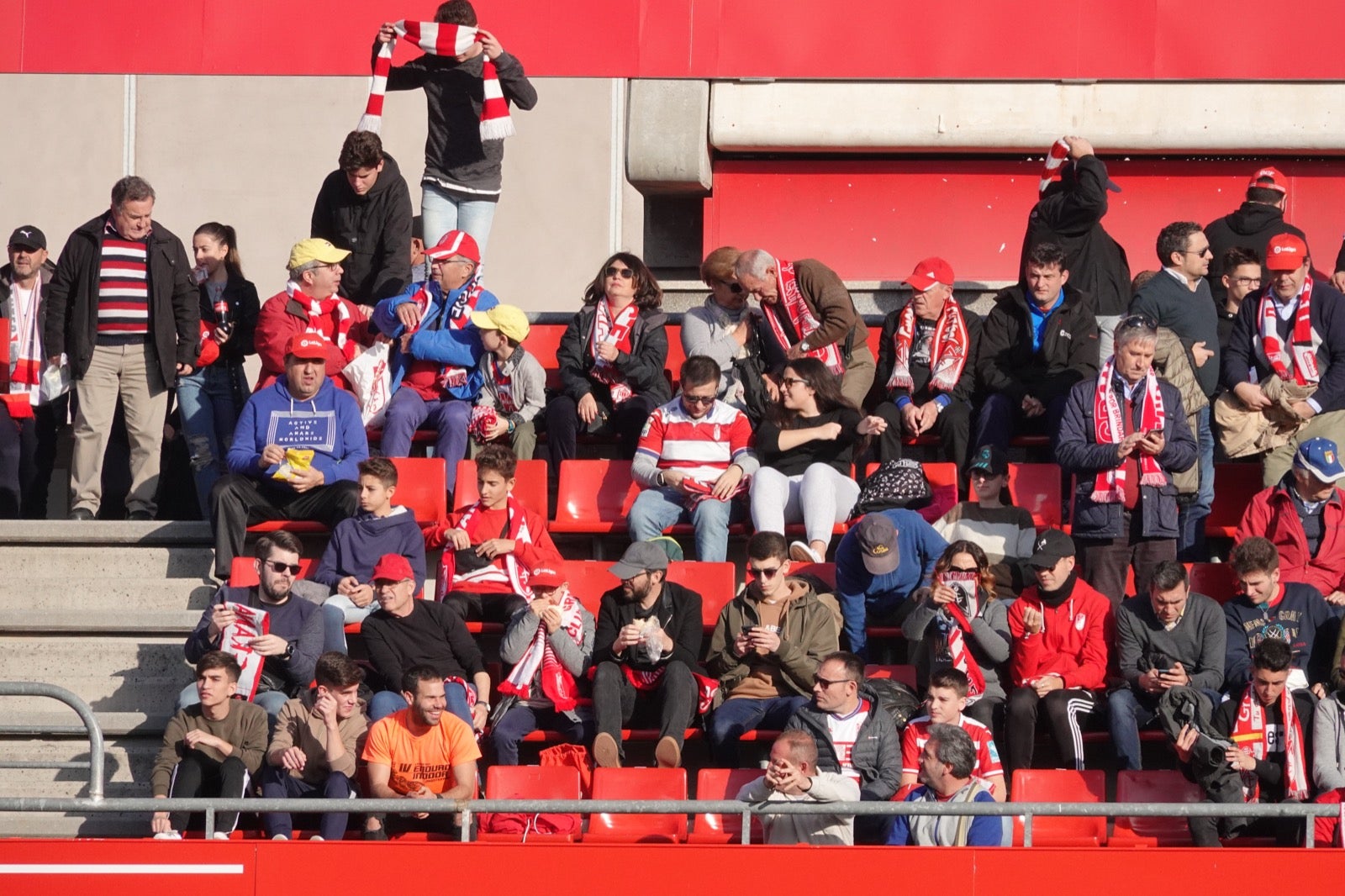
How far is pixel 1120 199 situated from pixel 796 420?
181 inches

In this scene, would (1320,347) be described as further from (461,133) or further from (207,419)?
(207,419)

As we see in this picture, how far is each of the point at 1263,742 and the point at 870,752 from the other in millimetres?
1595

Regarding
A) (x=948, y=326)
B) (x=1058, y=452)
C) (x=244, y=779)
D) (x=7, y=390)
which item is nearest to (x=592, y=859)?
(x=244, y=779)

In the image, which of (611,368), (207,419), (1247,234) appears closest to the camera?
(611,368)

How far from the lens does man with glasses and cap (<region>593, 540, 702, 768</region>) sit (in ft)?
27.5

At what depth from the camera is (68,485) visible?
39.4ft

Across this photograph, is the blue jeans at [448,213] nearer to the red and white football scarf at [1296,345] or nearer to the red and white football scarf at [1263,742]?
the red and white football scarf at [1296,345]

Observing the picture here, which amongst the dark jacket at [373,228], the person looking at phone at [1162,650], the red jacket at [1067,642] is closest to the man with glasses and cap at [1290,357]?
the person looking at phone at [1162,650]

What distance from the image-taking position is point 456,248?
1059 cm

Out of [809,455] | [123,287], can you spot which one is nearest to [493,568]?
[809,455]

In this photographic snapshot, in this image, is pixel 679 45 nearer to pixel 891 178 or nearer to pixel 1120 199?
pixel 891 178

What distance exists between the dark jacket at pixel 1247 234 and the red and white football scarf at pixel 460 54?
3.95m

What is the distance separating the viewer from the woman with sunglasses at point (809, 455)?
370 inches

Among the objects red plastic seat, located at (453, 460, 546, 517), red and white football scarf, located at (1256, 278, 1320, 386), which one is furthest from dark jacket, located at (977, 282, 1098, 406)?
red plastic seat, located at (453, 460, 546, 517)
